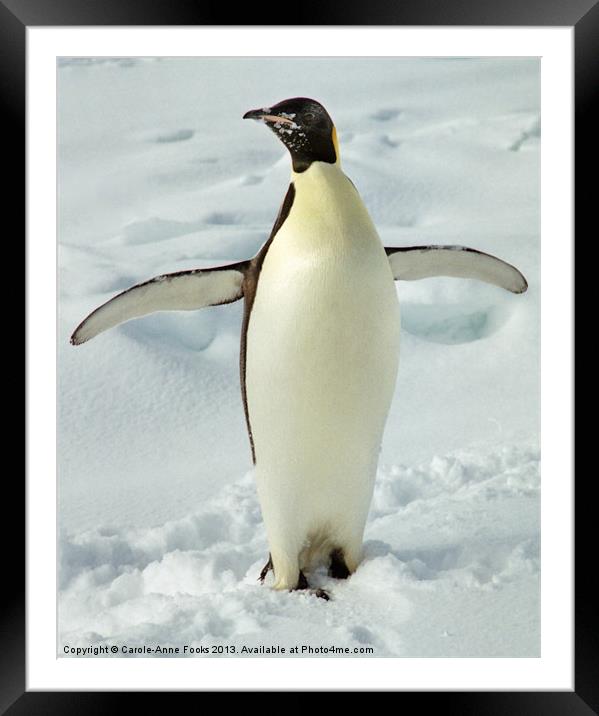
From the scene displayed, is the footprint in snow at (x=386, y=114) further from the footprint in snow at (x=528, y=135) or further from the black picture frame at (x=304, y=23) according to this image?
the black picture frame at (x=304, y=23)

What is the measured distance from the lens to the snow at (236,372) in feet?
5.67

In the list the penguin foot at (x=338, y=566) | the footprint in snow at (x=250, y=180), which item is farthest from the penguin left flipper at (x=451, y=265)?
the footprint in snow at (x=250, y=180)

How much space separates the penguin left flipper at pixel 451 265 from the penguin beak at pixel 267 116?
322 millimetres

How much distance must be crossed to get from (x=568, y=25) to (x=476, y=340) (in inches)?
Answer: 48.1

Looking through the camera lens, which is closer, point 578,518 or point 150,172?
point 578,518

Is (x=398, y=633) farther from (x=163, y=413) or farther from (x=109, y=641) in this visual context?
(x=163, y=413)

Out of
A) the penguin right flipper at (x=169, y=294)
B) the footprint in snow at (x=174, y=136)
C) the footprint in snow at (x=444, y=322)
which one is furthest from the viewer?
the footprint in snow at (x=444, y=322)

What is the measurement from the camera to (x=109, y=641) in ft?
5.66

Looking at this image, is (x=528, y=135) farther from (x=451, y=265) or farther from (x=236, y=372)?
(x=236, y=372)

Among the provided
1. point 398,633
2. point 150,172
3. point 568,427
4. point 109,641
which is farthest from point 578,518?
point 150,172

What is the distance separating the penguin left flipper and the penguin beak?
32 centimetres

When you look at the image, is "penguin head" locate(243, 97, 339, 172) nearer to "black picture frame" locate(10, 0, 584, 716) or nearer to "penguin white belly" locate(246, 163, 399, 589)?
"penguin white belly" locate(246, 163, 399, 589)

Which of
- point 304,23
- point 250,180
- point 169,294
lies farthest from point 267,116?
point 250,180

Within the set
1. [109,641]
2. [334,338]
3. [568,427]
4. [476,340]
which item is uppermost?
[334,338]
